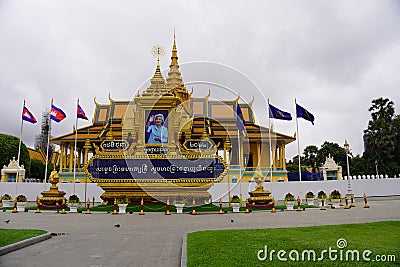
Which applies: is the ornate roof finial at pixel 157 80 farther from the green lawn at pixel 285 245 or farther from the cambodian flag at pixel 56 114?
the green lawn at pixel 285 245

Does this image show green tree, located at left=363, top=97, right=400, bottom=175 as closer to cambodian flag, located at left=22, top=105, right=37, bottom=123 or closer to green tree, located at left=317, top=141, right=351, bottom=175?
green tree, located at left=317, top=141, right=351, bottom=175

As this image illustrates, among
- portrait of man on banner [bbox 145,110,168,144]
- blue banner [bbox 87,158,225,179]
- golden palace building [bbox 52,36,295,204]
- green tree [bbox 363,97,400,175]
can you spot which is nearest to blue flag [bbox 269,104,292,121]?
golden palace building [bbox 52,36,295,204]

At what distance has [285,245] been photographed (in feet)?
24.6

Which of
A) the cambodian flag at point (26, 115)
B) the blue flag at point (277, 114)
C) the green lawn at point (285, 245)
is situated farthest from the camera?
the cambodian flag at point (26, 115)

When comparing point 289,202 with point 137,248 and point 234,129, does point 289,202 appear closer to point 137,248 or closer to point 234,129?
point 137,248

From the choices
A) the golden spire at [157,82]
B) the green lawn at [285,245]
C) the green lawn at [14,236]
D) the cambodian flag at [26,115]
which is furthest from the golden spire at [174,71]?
the green lawn at [285,245]

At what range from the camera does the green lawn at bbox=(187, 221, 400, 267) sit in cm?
611

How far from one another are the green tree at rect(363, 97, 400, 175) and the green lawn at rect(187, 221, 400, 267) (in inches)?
1446

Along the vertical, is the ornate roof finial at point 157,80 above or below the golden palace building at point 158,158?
above

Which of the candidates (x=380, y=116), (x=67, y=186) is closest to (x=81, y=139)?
(x=67, y=186)

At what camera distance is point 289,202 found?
835 inches

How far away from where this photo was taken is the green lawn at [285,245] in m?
6.11

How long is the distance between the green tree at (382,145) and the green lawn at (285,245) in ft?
120

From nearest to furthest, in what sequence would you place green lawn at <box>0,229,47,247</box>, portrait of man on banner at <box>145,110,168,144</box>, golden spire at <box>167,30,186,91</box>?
green lawn at <box>0,229,47,247</box>
portrait of man on banner at <box>145,110,168,144</box>
golden spire at <box>167,30,186,91</box>
